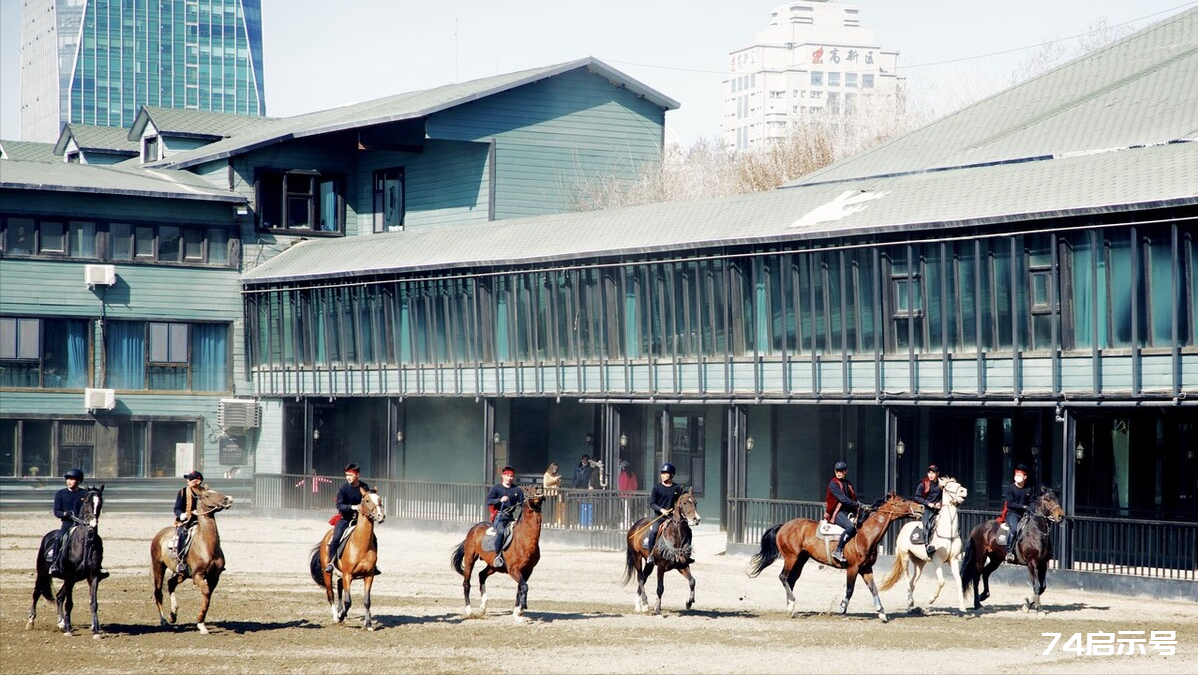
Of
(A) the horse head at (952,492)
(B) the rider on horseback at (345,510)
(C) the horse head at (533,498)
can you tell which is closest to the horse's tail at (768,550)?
(A) the horse head at (952,492)

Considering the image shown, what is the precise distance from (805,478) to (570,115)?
60.4ft

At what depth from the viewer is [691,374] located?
38000mm

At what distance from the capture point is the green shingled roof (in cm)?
3109

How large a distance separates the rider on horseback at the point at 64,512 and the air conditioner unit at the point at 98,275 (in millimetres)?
27431

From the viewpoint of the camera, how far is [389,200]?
5397 centimetres

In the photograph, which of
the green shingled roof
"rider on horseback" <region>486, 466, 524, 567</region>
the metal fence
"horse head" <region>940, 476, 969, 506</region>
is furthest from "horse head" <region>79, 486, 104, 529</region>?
the green shingled roof

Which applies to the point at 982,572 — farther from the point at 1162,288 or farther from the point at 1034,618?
the point at 1162,288

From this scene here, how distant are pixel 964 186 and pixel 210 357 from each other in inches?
1043

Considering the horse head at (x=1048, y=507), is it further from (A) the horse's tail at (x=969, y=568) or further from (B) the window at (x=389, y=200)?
(B) the window at (x=389, y=200)

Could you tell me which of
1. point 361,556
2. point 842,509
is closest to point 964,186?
point 842,509

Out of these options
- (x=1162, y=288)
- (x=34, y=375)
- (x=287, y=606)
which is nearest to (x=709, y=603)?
(x=287, y=606)

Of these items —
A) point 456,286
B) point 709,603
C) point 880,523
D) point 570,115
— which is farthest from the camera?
point 570,115

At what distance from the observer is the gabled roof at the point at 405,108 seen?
1992 inches

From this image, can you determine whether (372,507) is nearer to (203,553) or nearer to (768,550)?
(203,553)
